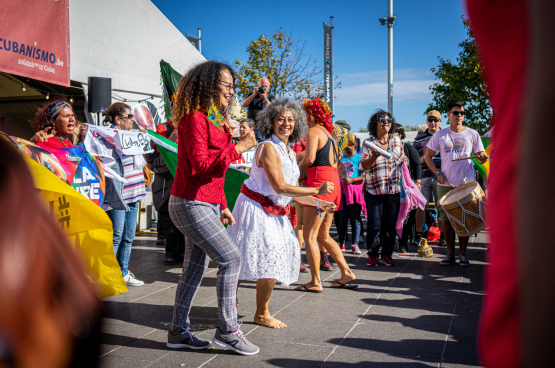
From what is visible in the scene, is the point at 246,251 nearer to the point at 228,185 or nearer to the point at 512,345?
the point at 228,185

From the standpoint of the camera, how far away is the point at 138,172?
5875 millimetres

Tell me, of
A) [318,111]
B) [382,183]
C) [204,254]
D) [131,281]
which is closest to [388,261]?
[382,183]

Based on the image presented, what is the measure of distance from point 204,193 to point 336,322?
1.93 metres

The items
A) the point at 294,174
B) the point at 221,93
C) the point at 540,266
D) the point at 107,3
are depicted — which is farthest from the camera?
the point at 107,3

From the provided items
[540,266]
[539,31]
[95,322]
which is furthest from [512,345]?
[95,322]

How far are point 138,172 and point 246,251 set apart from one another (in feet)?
8.27

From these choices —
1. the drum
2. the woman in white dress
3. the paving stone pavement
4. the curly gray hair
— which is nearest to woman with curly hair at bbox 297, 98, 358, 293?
the paving stone pavement

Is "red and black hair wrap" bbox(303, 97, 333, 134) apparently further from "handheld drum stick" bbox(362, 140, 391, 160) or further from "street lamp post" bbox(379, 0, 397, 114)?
"street lamp post" bbox(379, 0, 397, 114)

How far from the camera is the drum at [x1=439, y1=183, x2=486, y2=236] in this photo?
20.1 feet

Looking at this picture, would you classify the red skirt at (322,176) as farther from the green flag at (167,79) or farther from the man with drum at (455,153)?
the green flag at (167,79)

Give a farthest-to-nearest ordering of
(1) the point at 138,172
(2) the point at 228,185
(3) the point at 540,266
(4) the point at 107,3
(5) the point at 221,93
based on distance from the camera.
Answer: (4) the point at 107,3 → (2) the point at 228,185 → (1) the point at 138,172 → (5) the point at 221,93 → (3) the point at 540,266

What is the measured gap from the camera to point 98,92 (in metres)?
9.16

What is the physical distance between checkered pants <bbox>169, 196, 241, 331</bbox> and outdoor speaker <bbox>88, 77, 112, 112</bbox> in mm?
6583

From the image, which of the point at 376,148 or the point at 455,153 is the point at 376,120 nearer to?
the point at 376,148
